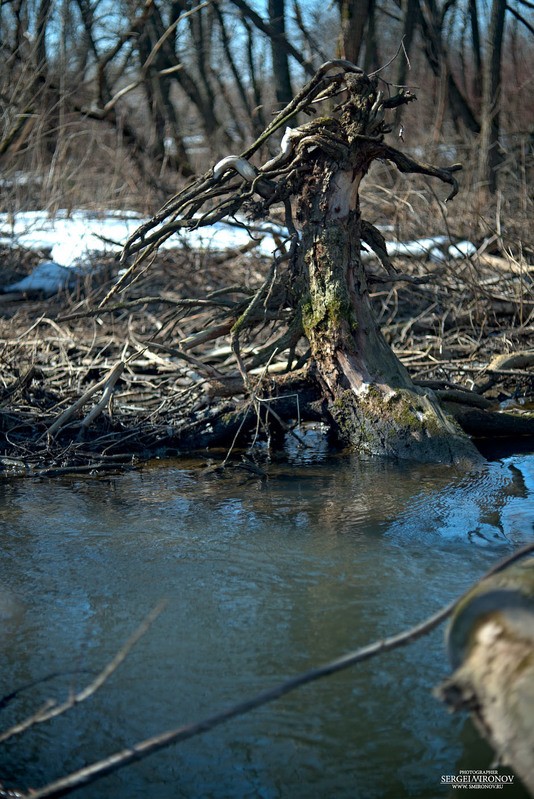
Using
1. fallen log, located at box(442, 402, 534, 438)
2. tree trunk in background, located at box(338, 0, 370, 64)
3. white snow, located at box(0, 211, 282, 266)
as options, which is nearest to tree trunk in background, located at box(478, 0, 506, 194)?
tree trunk in background, located at box(338, 0, 370, 64)

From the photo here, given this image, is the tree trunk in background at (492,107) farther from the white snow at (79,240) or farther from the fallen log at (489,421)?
the fallen log at (489,421)

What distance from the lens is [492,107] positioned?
46.8ft

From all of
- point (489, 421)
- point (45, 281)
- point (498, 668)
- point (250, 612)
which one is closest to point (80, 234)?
point (45, 281)

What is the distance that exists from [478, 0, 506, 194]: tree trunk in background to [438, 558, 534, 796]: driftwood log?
434 inches

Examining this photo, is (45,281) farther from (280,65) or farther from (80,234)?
(280,65)

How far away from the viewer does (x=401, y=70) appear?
54.5 feet

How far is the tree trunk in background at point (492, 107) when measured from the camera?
13.2 metres

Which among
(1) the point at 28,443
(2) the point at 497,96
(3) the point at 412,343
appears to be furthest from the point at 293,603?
(2) the point at 497,96

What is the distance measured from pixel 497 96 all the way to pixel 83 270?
807cm

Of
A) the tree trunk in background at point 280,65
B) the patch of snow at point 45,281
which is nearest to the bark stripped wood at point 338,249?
the patch of snow at point 45,281

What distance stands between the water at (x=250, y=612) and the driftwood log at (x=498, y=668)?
0.69m

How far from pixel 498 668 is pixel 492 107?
44.1 ft

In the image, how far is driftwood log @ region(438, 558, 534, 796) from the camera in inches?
84.0

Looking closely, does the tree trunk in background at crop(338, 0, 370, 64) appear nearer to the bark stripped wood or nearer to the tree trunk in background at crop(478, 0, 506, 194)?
the tree trunk in background at crop(478, 0, 506, 194)
